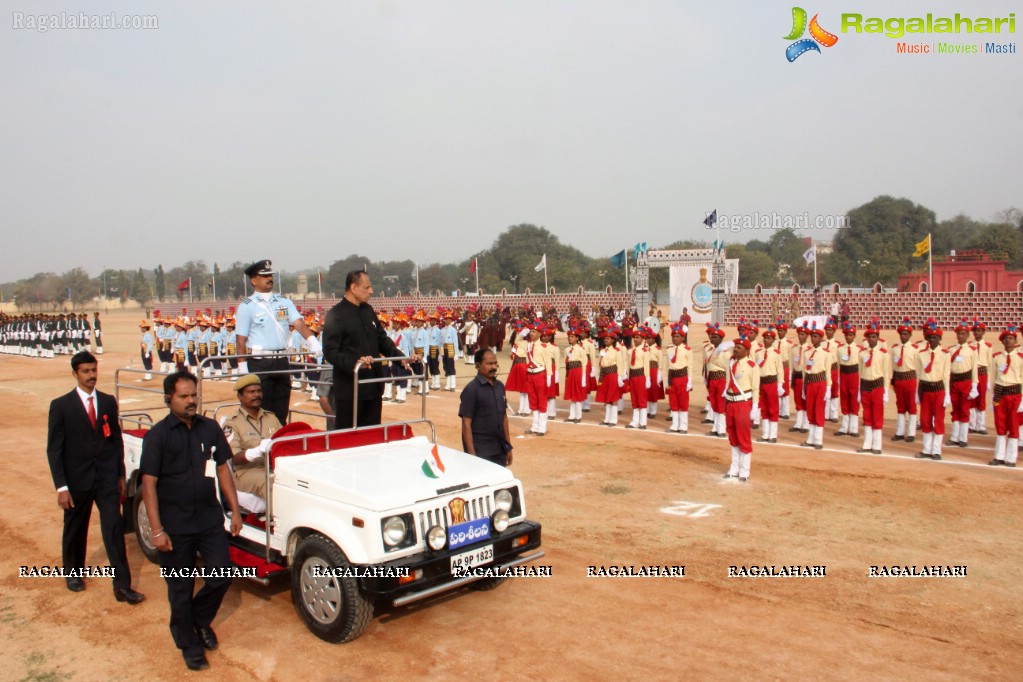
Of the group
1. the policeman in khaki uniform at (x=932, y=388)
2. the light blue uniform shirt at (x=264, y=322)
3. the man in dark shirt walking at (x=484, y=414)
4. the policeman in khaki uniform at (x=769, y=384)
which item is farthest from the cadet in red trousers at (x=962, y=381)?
the light blue uniform shirt at (x=264, y=322)

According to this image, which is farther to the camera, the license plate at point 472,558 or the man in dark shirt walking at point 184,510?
the license plate at point 472,558

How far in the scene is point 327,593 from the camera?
5.14 m

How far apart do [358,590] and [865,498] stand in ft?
22.0

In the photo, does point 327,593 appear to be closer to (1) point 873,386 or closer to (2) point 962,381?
(1) point 873,386

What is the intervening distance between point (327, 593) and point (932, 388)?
10.0m

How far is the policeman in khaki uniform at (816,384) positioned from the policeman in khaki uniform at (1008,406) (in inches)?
92.0


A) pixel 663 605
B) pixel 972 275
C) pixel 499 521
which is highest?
pixel 972 275

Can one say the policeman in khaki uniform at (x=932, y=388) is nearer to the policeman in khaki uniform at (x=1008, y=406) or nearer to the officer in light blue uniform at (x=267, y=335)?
the policeman in khaki uniform at (x=1008, y=406)

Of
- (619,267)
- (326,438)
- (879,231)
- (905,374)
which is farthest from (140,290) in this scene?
(326,438)

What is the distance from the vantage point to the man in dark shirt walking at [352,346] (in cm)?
647

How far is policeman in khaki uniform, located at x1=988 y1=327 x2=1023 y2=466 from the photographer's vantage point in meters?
10.5

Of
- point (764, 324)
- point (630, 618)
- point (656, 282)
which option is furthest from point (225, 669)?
point (656, 282)

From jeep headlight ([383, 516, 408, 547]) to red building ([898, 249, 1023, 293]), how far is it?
4053 centimetres

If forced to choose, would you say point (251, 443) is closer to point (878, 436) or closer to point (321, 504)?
point (321, 504)
